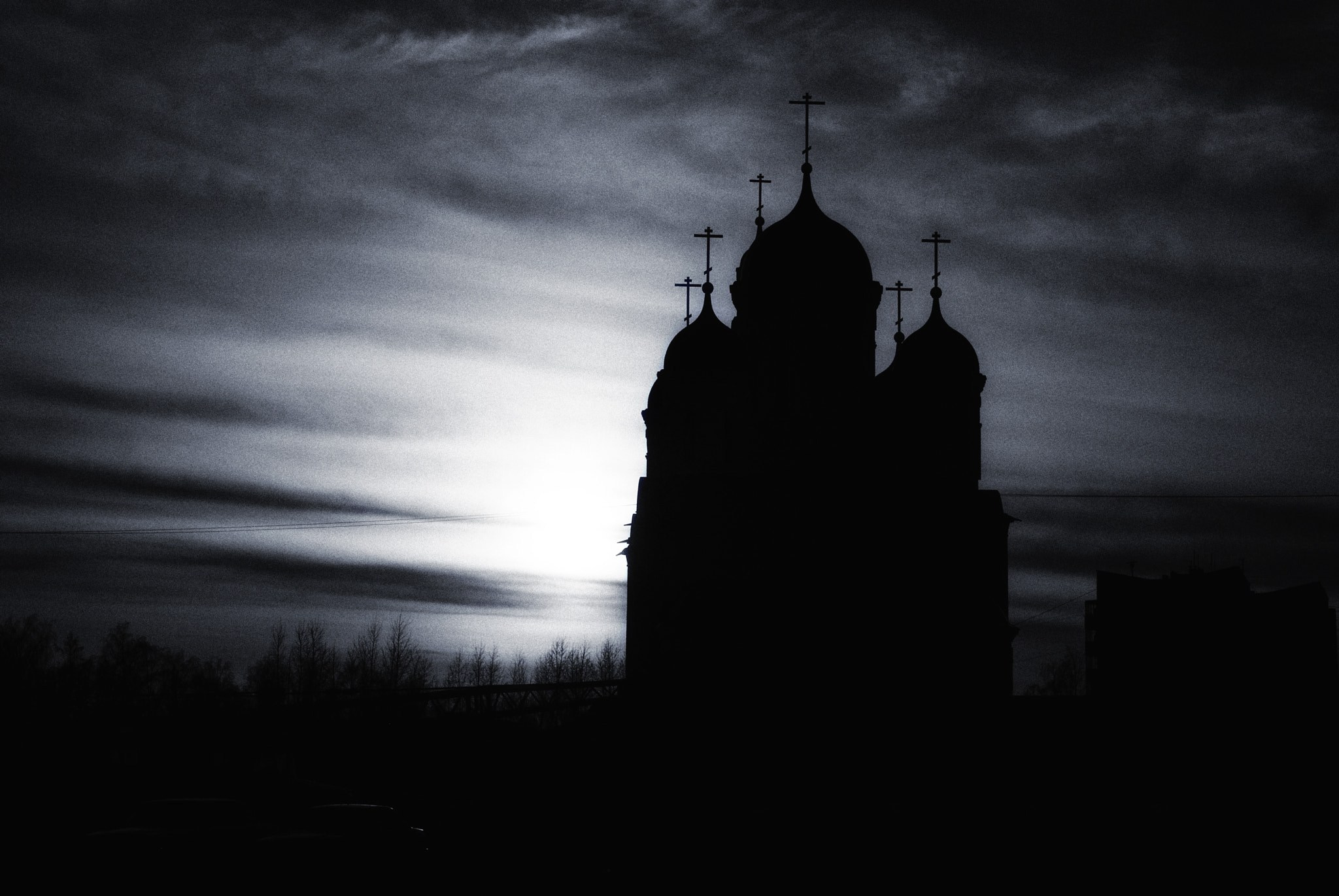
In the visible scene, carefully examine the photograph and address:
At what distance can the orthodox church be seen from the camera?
1334 inches

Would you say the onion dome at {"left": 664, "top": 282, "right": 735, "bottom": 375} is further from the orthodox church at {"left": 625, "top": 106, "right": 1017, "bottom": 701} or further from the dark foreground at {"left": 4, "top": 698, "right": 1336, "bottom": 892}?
the dark foreground at {"left": 4, "top": 698, "right": 1336, "bottom": 892}

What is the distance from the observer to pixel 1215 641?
4744cm

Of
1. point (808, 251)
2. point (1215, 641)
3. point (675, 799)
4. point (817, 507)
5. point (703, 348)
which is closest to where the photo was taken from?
point (675, 799)

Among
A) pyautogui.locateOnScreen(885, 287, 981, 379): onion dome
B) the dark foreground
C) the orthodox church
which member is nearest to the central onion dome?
the orthodox church

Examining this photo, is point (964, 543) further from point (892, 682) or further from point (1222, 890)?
point (1222, 890)

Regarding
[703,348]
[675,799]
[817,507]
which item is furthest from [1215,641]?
[675,799]

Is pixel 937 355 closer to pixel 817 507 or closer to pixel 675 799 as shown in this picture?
pixel 817 507

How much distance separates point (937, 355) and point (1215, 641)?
18.3 metres

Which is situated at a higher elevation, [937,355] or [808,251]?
[808,251]

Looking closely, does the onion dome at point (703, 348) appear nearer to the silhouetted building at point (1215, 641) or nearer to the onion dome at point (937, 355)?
the onion dome at point (937, 355)

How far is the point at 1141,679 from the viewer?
4819cm

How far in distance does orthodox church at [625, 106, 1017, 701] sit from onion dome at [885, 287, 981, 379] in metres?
0.05

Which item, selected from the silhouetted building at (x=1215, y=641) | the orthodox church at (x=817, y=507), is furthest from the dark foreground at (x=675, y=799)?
the silhouetted building at (x=1215, y=641)

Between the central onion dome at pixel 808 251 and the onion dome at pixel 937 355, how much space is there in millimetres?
2386
